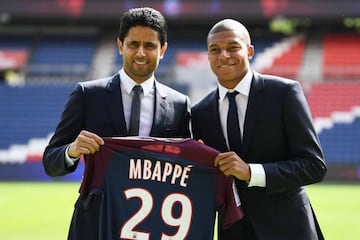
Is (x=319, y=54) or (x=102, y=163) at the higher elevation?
(x=319, y=54)

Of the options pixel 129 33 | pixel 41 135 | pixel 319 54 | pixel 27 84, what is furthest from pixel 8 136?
pixel 129 33

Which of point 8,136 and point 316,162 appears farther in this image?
point 8,136

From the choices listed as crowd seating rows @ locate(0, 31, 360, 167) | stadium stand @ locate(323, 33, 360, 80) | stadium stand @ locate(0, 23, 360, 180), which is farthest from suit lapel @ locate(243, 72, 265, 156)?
stadium stand @ locate(323, 33, 360, 80)

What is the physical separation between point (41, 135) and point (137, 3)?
6.58m

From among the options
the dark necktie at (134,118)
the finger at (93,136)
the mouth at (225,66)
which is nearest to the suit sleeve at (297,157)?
the mouth at (225,66)

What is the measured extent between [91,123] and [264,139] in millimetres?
954

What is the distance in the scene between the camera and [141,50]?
10.8 feet

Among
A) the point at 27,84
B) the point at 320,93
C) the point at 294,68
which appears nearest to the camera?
the point at 320,93

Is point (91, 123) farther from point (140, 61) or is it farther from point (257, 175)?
point (257, 175)

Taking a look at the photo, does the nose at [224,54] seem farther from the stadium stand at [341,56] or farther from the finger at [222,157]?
the stadium stand at [341,56]

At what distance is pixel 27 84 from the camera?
66.8 ft

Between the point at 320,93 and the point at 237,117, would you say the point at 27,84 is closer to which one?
the point at 320,93

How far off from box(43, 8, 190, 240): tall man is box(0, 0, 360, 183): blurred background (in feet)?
41.8

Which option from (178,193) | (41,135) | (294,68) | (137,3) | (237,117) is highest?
(137,3)
